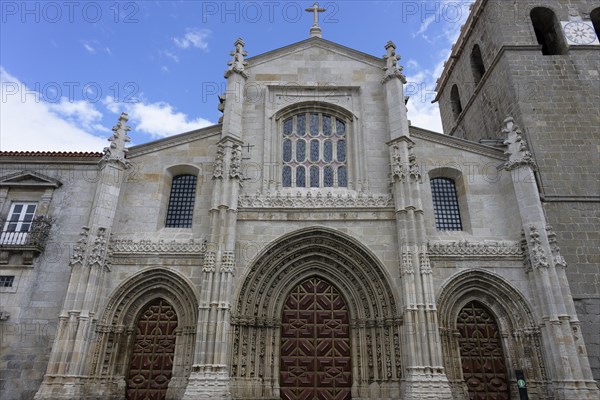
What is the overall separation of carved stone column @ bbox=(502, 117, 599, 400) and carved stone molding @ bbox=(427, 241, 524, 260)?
1.57ft

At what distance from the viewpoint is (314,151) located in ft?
53.7

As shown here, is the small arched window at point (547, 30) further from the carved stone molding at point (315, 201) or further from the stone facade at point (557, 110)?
the carved stone molding at point (315, 201)

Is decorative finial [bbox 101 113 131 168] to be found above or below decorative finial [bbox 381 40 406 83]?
below

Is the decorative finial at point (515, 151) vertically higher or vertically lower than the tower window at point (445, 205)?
higher

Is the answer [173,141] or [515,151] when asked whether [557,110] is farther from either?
[173,141]

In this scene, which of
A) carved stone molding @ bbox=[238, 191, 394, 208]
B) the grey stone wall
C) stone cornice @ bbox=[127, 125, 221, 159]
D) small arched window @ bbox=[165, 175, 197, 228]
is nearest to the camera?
the grey stone wall

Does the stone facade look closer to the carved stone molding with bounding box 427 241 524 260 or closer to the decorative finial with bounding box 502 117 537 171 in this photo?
the decorative finial with bounding box 502 117 537 171

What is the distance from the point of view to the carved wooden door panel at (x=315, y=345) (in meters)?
13.0

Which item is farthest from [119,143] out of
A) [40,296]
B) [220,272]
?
[220,272]

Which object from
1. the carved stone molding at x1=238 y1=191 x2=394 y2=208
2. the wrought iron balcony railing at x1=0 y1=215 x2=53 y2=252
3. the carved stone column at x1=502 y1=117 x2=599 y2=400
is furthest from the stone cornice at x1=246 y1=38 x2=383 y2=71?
the wrought iron balcony railing at x1=0 y1=215 x2=53 y2=252

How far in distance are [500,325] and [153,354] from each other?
38.4ft

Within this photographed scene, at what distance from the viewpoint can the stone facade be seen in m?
14.8

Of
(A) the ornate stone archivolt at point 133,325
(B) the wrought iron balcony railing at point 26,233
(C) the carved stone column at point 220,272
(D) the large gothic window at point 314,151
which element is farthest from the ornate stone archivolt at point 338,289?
(B) the wrought iron balcony railing at point 26,233

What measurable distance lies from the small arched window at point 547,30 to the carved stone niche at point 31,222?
77.2 feet
